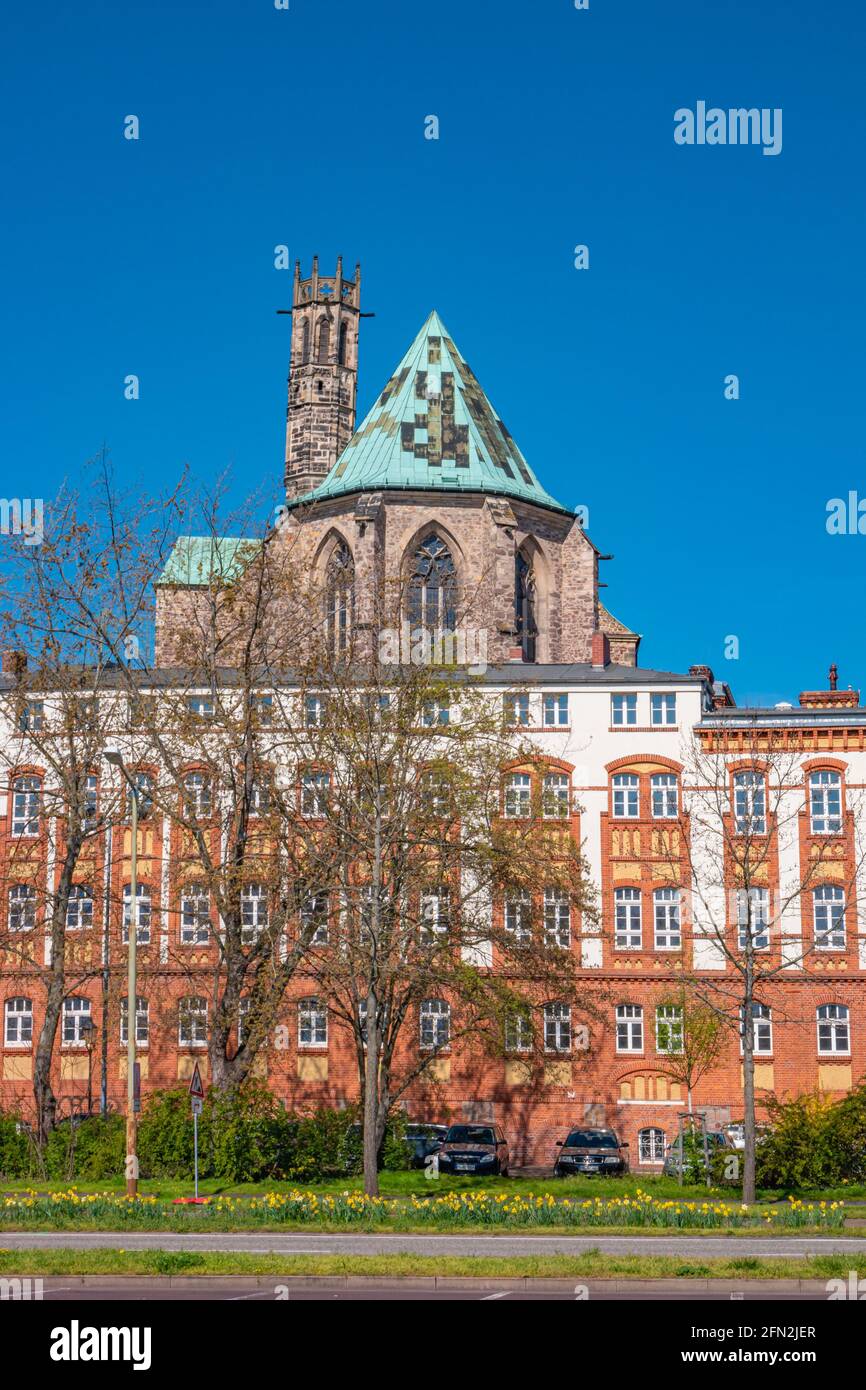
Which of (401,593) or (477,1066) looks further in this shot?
(477,1066)

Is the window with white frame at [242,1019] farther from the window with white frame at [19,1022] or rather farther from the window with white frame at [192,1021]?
the window with white frame at [19,1022]

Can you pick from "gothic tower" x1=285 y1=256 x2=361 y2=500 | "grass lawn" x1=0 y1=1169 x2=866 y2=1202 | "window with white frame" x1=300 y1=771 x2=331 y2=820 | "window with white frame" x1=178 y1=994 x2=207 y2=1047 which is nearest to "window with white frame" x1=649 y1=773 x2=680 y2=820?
"window with white frame" x1=300 y1=771 x2=331 y2=820

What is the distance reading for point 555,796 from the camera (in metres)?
42.8

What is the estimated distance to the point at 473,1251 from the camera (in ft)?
72.6

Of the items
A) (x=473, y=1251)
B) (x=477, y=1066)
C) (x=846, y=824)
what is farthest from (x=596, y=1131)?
(x=473, y=1251)

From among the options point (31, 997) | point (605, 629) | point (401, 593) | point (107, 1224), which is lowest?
point (107, 1224)

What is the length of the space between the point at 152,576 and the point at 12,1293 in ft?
78.4

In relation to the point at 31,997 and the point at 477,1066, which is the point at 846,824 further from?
the point at 31,997

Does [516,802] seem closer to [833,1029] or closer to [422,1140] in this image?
[422,1140]

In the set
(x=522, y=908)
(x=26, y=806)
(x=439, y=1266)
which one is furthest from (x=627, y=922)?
(x=439, y=1266)

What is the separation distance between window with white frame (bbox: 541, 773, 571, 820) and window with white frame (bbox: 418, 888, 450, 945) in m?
3.62

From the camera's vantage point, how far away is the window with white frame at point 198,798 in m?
38.3

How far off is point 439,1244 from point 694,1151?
12751 mm
